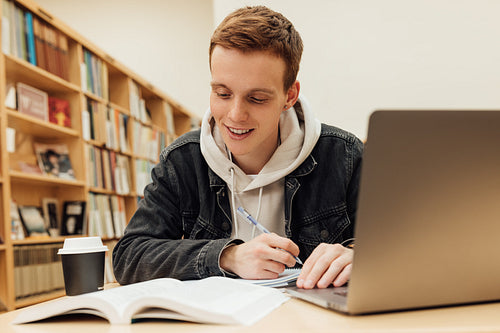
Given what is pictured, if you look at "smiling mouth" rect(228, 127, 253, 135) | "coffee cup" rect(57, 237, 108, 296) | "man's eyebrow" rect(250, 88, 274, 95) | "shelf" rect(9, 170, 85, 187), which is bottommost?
"coffee cup" rect(57, 237, 108, 296)

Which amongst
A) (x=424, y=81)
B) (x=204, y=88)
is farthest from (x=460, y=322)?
(x=204, y=88)

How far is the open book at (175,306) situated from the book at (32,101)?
96.7 inches

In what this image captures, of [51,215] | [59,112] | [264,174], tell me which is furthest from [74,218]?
[264,174]

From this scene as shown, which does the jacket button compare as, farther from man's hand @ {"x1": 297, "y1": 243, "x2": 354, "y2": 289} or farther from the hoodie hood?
man's hand @ {"x1": 297, "y1": 243, "x2": 354, "y2": 289}

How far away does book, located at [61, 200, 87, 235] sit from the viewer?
3.15m

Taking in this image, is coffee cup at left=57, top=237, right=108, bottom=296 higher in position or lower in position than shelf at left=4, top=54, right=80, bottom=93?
lower

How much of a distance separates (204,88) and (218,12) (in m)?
2.84

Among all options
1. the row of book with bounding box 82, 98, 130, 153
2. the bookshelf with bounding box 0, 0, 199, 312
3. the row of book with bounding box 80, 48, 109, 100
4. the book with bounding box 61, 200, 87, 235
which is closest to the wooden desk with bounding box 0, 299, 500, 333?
the bookshelf with bounding box 0, 0, 199, 312

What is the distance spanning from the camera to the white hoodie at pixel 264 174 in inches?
54.3

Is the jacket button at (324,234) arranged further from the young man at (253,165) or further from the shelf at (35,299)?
the shelf at (35,299)

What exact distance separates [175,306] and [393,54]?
2.71 meters

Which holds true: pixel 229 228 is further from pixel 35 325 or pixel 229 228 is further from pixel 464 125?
pixel 464 125

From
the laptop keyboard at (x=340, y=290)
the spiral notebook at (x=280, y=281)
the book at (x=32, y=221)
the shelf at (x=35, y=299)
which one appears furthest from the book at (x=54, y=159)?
the laptop keyboard at (x=340, y=290)

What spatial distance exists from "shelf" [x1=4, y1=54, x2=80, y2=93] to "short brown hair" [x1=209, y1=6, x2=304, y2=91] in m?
1.74
